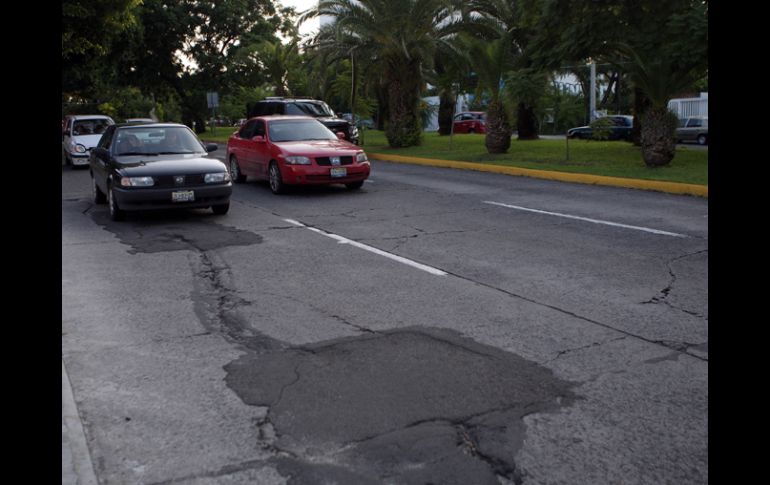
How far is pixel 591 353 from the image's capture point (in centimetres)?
528

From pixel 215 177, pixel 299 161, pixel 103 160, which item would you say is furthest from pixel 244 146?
pixel 215 177

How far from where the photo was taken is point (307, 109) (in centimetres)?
2761

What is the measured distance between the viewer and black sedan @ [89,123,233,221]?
37.7ft

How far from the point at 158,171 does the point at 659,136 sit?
42.4 ft

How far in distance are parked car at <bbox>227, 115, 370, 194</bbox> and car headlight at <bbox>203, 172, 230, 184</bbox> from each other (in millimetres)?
2828

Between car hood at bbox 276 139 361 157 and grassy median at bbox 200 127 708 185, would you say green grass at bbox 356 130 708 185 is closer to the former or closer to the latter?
grassy median at bbox 200 127 708 185

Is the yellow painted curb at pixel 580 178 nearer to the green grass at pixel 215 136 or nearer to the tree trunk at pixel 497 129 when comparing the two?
the tree trunk at pixel 497 129

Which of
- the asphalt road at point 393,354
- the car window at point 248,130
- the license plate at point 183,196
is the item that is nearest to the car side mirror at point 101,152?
the license plate at point 183,196

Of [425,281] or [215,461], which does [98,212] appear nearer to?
[425,281]

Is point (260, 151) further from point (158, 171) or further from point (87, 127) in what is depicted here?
point (87, 127)

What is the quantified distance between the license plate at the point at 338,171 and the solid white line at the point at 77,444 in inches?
415

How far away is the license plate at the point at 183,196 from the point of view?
11.6 m
